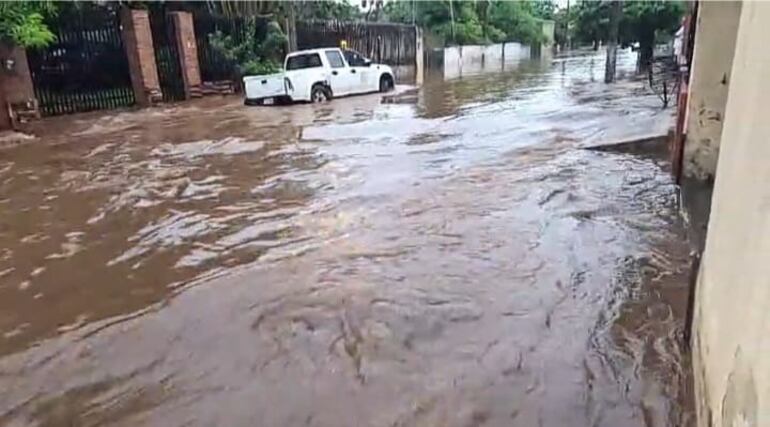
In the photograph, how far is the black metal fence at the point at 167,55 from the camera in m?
18.8

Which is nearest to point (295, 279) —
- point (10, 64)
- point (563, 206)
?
point (563, 206)

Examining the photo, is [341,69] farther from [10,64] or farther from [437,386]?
[437,386]

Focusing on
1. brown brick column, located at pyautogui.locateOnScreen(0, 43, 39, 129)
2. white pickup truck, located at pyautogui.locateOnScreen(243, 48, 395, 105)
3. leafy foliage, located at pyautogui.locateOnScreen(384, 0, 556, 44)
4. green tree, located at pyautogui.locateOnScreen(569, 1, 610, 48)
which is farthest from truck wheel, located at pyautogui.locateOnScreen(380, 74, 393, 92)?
leafy foliage, located at pyautogui.locateOnScreen(384, 0, 556, 44)

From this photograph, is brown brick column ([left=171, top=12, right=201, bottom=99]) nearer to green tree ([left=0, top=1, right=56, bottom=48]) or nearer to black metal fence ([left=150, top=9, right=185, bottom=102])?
black metal fence ([left=150, top=9, right=185, bottom=102])

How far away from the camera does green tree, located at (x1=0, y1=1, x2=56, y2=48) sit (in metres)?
13.8

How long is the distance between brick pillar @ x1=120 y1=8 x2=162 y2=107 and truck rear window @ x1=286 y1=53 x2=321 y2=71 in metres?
3.86

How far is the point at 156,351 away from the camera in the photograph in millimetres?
4008

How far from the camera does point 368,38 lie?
2575 centimetres

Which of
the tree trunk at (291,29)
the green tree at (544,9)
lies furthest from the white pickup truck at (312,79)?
the green tree at (544,9)

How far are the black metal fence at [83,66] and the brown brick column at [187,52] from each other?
1.68 m

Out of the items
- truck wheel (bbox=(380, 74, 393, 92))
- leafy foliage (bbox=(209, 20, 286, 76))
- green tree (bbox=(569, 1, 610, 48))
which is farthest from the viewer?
green tree (bbox=(569, 1, 610, 48))

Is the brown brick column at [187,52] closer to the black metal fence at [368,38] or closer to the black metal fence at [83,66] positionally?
the black metal fence at [83,66]

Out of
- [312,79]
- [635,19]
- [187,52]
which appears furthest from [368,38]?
[635,19]

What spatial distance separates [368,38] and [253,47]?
6005mm
